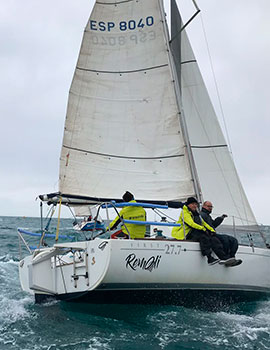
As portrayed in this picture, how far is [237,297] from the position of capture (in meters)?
8.00

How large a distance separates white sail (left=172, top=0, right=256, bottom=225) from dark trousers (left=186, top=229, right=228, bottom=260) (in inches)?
97.2

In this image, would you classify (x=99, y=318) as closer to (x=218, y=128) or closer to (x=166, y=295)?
(x=166, y=295)

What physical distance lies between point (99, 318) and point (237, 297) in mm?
2770

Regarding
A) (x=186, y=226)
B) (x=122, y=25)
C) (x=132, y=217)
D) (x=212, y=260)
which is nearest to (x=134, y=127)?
(x=132, y=217)

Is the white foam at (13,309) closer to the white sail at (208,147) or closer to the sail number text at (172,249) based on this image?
the sail number text at (172,249)

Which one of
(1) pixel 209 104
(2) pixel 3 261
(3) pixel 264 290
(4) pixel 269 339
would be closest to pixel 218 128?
(1) pixel 209 104

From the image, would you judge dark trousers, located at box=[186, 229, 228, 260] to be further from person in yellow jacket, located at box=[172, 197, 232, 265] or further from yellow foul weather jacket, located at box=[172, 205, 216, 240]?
yellow foul weather jacket, located at box=[172, 205, 216, 240]

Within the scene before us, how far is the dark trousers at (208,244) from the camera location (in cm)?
722

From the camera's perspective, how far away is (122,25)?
9789mm

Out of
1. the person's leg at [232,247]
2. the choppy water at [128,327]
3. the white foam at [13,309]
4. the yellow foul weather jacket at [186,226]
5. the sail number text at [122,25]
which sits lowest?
the choppy water at [128,327]

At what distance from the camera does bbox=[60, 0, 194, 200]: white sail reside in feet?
28.7

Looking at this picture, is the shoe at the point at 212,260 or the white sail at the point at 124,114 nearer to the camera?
the shoe at the point at 212,260

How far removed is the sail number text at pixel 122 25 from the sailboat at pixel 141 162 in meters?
0.02

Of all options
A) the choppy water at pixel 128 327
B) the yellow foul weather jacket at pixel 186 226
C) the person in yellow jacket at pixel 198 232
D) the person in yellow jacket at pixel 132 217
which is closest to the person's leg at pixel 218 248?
the person in yellow jacket at pixel 198 232
